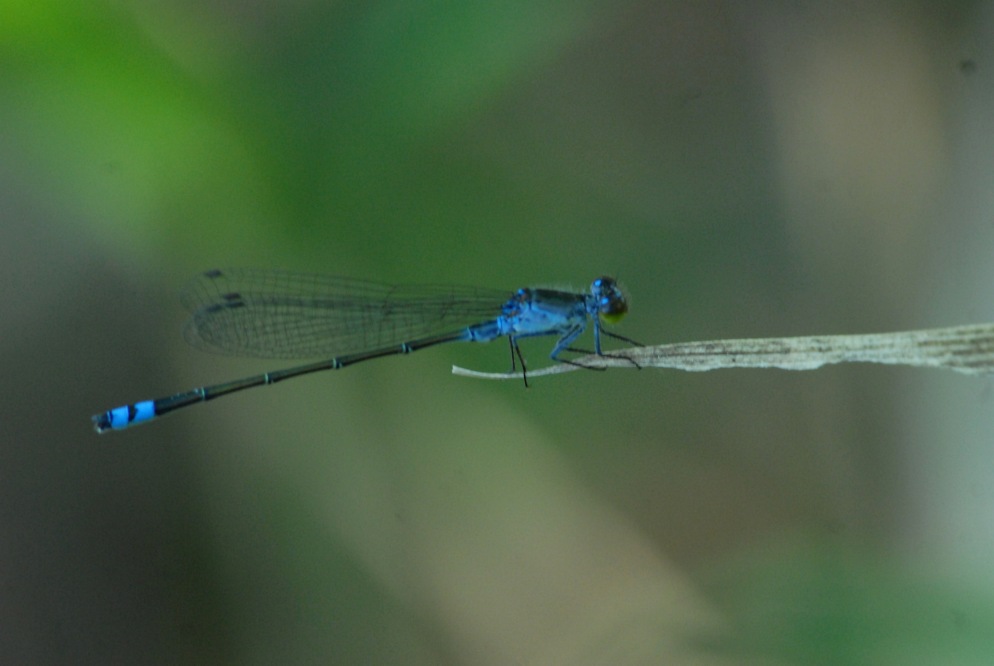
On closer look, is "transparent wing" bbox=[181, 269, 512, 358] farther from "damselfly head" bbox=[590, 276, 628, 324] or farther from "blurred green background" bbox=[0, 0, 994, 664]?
"damselfly head" bbox=[590, 276, 628, 324]

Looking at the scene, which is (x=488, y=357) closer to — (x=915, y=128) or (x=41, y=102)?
(x=915, y=128)

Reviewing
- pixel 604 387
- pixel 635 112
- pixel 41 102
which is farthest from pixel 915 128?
pixel 41 102

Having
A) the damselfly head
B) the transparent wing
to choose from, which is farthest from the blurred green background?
the damselfly head

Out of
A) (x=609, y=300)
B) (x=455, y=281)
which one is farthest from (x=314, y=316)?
(x=609, y=300)

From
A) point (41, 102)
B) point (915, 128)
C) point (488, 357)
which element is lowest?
point (488, 357)

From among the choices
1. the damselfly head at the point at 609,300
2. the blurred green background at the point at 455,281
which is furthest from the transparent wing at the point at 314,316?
the damselfly head at the point at 609,300

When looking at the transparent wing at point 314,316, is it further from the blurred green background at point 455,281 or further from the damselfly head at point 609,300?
the damselfly head at point 609,300
